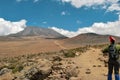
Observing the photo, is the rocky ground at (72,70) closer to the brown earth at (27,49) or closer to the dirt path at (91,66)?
the dirt path at (91,66)

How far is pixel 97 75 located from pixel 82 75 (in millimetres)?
835

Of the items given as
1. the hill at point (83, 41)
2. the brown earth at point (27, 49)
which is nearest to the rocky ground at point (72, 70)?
the brown earth at point (27, 49)

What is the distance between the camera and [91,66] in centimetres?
2214

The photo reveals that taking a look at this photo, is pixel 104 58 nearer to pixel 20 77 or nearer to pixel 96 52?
pixel 96 52

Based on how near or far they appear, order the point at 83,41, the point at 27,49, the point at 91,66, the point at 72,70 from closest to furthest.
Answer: the point at 72,70, the point at 91,66, the point at 27,49, the point at 83,41

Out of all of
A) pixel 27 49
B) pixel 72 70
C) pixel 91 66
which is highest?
pixel 27 49

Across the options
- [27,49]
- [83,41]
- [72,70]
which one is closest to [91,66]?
[72,70]

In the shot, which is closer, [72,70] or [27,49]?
[72,70]

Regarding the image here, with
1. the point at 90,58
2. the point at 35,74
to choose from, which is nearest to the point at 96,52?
the point at 90,58

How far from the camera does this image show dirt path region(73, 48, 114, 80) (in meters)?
18.8

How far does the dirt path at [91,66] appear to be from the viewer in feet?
61.7

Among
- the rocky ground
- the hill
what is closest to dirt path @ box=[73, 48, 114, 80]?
the rocky ground

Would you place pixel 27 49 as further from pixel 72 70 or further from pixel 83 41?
pixel 72 70

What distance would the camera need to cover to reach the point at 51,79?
1914 cm
